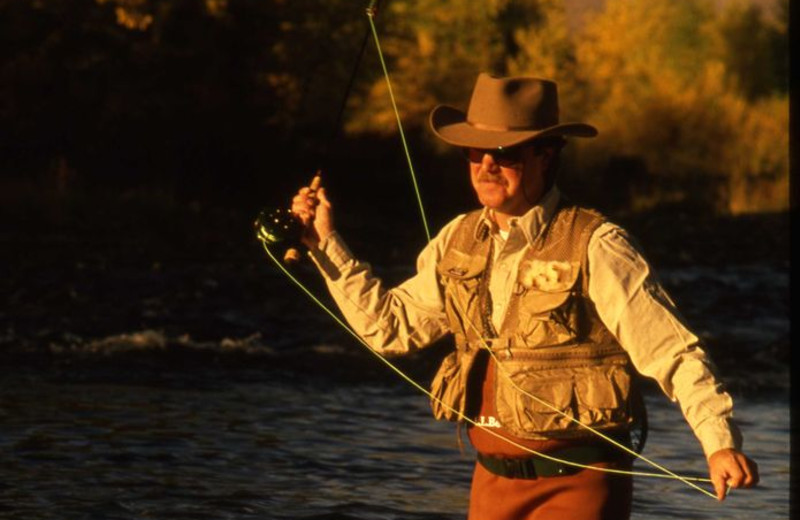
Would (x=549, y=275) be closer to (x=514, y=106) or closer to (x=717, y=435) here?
(x=514, y=106)

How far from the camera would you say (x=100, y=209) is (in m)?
29.3

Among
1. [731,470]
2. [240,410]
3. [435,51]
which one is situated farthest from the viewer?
[435,51]

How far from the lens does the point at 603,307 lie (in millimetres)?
4910

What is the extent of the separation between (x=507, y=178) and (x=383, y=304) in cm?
56

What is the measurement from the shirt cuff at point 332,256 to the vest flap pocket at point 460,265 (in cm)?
30

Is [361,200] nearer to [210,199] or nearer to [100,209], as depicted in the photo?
[210,199]

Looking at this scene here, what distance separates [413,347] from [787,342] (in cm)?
1229

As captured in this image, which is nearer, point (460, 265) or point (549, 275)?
point (549, 275)

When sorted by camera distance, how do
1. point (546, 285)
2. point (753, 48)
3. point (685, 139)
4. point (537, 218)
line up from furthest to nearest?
point (753, 48) → point (685, 139) → point (537, 218) → point (546, 285)

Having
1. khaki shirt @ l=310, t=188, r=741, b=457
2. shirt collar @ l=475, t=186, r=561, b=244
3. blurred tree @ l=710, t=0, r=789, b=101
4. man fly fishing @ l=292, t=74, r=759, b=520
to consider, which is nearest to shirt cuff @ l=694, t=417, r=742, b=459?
khaki shirt @ l=310, t=188, r=741, b=457

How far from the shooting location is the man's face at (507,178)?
16.6ft

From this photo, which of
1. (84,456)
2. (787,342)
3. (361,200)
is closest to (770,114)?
(361,200)

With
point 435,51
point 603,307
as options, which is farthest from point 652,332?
point 435,51

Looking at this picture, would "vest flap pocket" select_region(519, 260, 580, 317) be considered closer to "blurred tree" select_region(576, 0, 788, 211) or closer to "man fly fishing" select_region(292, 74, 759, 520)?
"man fly fishing" select_region(292, 74, 759, 520)
